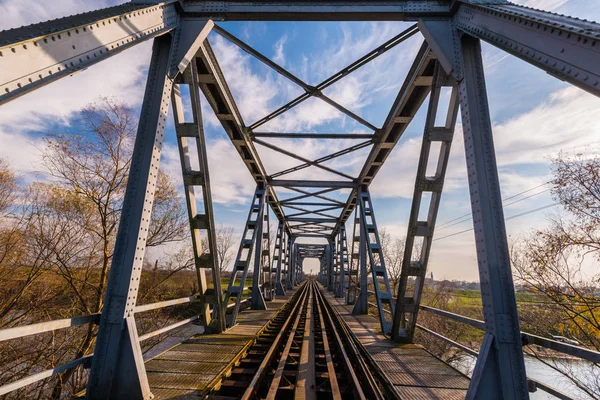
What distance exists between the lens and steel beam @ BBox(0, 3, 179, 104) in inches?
77.6

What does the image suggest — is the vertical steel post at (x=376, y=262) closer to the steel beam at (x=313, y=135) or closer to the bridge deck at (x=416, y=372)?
the bridge deck at (x=416, y=372)

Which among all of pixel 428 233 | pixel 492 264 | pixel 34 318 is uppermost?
pixel 428 233

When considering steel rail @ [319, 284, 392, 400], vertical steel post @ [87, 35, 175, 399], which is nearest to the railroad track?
steel rail @ [319, 284, 392, 400]

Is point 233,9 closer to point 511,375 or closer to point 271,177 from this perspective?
point 511,375

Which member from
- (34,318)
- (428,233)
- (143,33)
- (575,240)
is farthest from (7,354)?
(575,240)

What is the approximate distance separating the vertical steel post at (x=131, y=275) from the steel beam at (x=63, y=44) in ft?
2.79

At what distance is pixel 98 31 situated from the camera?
280cm

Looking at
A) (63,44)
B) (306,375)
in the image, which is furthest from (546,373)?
(63,44)

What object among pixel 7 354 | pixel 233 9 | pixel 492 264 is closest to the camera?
pixel 492 264

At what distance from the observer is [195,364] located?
4402mm

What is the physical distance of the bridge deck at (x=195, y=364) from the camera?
11.5 feet

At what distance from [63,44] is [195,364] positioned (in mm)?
4535

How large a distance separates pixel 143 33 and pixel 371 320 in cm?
1004

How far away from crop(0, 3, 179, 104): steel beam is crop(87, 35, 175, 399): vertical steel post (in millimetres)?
850
